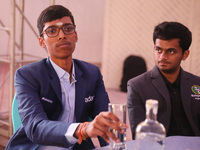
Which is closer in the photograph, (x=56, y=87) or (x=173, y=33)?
(x=56, y=87)

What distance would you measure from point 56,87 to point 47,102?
9cm

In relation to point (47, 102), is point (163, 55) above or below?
above

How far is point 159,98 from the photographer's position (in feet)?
6.34

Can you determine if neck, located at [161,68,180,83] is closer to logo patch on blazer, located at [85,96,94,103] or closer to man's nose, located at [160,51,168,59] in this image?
man's nose, located at [160,51,168,59]

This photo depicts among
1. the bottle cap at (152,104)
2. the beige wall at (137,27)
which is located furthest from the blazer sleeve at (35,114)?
the beige wall at (137,27)

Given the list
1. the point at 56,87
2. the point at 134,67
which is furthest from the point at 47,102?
the point at 134,67

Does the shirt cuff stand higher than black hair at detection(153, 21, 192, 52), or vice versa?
black hair at detection(153, 21, 192, 52)

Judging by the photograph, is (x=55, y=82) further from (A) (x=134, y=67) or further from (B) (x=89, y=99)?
(A) (x=134, y=67)

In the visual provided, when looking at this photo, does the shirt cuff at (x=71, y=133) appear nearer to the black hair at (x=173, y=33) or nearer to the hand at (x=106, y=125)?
the hand at (x=106, y=125)

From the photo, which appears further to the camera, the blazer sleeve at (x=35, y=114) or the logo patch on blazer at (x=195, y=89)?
the logo patch on blazer at (x=195, y=89)

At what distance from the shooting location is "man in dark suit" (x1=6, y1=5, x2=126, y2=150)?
1.52 metres

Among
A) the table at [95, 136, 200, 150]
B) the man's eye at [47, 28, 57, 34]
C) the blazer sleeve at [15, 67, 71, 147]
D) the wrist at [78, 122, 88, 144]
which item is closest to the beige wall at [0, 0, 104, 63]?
the man's eye at [47, 28, 57, 34]

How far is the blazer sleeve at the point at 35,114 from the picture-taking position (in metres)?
1.28

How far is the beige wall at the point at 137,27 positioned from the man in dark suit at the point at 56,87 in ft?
13.6
